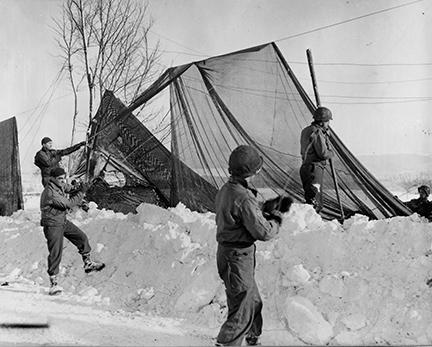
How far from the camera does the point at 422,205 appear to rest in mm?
6891

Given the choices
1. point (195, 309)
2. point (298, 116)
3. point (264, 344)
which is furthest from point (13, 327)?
point (298, 116)

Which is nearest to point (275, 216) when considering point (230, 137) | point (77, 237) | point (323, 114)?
point (323, 114)

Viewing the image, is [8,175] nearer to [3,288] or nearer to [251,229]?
[3,288]

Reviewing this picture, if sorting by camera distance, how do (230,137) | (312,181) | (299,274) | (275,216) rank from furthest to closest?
(230,137) → (312,181) → (299,274) → (275,216)

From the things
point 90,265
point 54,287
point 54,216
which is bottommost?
point 54,287

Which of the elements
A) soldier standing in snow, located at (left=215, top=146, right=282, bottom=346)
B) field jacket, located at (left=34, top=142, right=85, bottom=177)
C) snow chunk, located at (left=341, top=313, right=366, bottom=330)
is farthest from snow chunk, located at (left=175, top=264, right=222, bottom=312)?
field jacket, located at (left=34, top=142, right=85, bottom=177)

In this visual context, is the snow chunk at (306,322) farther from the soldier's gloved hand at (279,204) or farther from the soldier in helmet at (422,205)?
the soldier in helmet at (422,205)

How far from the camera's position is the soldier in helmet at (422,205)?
677 cm

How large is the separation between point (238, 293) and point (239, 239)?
0.43m

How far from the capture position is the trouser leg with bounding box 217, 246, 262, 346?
361 cm

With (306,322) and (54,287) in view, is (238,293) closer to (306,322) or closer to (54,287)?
(306,322)

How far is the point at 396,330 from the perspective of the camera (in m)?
4.00

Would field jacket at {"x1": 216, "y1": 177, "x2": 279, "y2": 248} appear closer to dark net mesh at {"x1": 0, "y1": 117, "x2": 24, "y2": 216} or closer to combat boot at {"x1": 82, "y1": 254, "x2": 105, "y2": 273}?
combat boot at {"x1": 82, "y1": 254, "x2": 105, "y2": 273}

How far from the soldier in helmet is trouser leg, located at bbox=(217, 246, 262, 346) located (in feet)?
13.2
